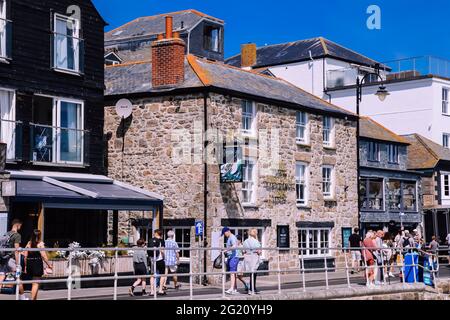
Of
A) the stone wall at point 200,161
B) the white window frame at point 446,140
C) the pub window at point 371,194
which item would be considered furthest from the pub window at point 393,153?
the stone wall at point 200,161

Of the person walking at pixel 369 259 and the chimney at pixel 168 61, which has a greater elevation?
the chimney at pixel 168 61

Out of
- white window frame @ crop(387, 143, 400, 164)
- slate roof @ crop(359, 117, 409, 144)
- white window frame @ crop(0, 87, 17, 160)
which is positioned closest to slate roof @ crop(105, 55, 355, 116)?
slate roof @ crop(359, 117, 409, 144)

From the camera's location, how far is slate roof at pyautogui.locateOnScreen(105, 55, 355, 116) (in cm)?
3244

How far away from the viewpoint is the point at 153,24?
188ft

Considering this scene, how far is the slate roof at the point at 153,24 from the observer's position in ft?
186

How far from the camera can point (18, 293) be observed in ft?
55.0

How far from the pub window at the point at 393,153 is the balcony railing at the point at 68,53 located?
19425 mm

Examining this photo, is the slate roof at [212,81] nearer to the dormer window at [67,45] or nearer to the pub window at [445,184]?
the dormer window at [67,45]

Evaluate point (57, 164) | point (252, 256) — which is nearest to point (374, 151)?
point (57, 164)

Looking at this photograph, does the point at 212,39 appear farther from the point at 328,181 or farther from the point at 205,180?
the point at 205,180

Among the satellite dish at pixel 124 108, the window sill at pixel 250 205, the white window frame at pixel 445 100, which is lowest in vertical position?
the window sill at pixel 250 205

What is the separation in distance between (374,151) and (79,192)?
20.0 m

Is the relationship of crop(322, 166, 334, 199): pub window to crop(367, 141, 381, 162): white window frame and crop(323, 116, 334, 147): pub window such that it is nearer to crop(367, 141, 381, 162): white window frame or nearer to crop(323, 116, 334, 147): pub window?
crop(323, 116, 334, 147): pub window

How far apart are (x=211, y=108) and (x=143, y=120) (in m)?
2.85
